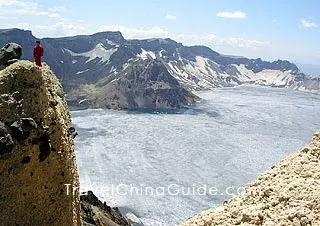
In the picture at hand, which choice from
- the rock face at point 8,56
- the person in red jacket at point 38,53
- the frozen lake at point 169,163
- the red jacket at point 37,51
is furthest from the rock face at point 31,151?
the frozen lake at point 169,163

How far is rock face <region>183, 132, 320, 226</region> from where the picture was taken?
440 inches

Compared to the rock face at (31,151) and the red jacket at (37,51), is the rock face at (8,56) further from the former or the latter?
the rock face at (31,151)

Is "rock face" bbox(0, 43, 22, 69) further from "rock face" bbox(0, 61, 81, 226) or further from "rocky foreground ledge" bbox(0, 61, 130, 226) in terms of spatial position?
"rock face" bbox(0, 61, 81, 226)

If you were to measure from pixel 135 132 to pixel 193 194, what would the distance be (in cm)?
8614

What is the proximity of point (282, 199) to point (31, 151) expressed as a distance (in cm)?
1508

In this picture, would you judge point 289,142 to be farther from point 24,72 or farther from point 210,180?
point 24,72

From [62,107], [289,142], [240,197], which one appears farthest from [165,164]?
[240,197]

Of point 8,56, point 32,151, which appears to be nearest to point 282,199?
point 32,151

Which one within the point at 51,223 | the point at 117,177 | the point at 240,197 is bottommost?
the point at 117,177

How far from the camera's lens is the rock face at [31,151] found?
2261 cm

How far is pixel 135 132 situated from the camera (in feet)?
628

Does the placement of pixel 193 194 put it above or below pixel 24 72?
below

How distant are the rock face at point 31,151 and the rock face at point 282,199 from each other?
39.7 ft

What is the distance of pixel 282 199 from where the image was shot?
12133 mm
